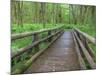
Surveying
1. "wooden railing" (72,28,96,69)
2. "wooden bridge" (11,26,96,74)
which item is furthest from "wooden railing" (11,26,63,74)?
"wooden railing" (72,28,96,69)

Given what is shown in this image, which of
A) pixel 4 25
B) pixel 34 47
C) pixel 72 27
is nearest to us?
pixel 4 25

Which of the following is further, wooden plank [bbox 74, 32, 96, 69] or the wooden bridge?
A: wooden plank [bbox 74, 32, 96, 69]

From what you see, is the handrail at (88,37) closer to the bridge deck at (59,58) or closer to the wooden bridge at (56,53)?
the wooden bridge at (56,53)

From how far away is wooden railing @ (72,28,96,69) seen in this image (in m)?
2.50

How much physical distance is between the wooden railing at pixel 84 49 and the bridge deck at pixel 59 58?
0.21ft

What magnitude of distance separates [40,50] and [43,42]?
0.11m

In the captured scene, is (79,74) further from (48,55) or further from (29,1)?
(29,1)

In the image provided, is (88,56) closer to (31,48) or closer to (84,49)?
(84,49)

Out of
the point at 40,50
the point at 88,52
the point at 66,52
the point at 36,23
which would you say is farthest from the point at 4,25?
the point at 88,52

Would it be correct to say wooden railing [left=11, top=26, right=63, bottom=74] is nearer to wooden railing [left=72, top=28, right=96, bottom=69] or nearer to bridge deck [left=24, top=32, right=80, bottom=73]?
bridge deck [left=24, top=32, right=80, bottom=73]

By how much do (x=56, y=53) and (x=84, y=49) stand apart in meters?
0.40

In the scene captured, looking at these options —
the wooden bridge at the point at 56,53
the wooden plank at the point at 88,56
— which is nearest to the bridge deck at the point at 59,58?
→ the wooden bridge at the point at 56,53

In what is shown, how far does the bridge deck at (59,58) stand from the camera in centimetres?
233
